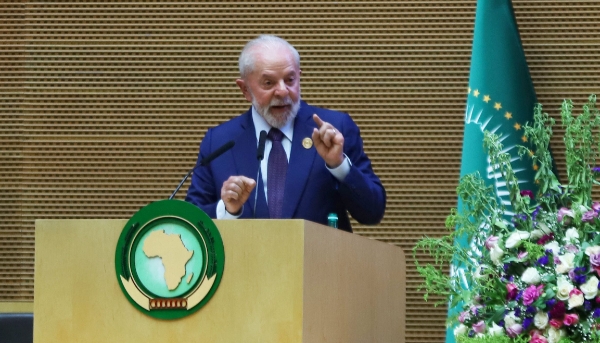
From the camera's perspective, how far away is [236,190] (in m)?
2.50

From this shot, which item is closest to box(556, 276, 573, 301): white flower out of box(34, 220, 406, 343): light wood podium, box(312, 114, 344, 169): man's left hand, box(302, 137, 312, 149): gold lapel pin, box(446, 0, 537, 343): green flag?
box(34, 220, 406, 343): light wood podium

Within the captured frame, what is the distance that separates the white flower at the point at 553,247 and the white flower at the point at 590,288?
0.35 ft

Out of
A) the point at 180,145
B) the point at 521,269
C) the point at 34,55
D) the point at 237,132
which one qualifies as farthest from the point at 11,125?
the point at 521,269

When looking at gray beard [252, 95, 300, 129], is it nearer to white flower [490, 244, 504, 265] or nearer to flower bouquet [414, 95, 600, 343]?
flower bouquet [414, 95, 600, 343]

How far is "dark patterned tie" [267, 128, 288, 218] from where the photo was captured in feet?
9.61

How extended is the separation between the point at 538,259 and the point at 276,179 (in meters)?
0.94

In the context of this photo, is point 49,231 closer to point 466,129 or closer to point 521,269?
point 521,269

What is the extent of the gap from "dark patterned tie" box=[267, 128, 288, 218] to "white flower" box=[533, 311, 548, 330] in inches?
36.9

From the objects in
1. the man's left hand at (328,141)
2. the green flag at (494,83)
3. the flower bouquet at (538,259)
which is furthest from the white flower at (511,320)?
the green flag at (494,83)

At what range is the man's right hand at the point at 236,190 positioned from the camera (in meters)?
2.48

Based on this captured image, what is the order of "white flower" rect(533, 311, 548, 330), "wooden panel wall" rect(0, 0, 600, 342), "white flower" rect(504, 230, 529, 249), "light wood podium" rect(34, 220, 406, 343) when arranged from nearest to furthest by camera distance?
"light wood podium" rect(34, 220, 406, 343) → "white flower" rect(533, 311, 548, 330) → "white flower" rect(504, 230, 529, 249) → "wooden panel wall" rect(0, 0, 600, 342)

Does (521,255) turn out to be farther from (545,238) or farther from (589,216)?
(589,216)

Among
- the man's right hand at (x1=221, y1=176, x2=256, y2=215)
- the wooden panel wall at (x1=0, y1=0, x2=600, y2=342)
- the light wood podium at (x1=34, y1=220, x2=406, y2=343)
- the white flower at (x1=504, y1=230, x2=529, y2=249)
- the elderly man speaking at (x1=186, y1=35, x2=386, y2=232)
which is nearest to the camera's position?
the light wood podium at (x1=34, y1=220, x2=406, y2=343)

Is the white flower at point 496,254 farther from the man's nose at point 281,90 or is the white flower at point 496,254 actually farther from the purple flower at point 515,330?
the man's nose at point 281,90
